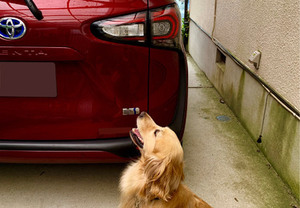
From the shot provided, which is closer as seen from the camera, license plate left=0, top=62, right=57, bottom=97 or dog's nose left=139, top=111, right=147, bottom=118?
license plate left=0, top=62, right=57, bottom=97

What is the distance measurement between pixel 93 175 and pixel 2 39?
1.42 m

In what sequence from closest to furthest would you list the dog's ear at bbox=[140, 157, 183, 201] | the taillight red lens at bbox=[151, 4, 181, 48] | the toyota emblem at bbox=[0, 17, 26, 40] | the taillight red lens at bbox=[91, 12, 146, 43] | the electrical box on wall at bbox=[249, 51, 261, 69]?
1. the dog's ear at bbox=[140, 157, 183, 201]
2. the toyota emblem at bbox=[0, 17, 26, 40]
3. the taillight red lens at bbox=[91, 12, 146, 43]
4. the taillight red lens at bbox=[151, 4, 181, 48]
5. the electrical box on wall at bbox=[249, 51, 261, 69]

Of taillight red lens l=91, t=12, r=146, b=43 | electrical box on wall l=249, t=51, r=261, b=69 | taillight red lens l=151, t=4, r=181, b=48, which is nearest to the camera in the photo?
taillight red lens l=91, t=12, r=146, b=43

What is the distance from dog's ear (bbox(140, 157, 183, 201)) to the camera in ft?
6.17

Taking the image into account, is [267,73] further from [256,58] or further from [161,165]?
[161,165]

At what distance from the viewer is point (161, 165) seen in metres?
1.89

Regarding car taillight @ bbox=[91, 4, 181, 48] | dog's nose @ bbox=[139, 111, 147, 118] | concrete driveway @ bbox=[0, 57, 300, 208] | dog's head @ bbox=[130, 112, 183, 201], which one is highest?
car taillight @ bbox=[91, 4, 181, 48]

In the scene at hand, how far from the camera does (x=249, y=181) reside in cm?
295

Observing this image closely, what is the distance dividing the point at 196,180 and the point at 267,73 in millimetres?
1207

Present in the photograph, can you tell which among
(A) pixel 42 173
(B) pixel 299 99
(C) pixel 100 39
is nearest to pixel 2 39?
(C) pixel 100 39

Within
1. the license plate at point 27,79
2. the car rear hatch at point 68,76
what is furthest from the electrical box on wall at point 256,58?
the license plate at point 27,79

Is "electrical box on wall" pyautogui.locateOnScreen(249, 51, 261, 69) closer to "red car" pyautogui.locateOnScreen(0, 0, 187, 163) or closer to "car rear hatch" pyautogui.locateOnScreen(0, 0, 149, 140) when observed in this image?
"red car" pyautogui.locateOnScreen(0, 0, 187, 163)

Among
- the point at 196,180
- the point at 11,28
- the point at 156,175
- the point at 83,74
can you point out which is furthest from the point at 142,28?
the point at 196,180

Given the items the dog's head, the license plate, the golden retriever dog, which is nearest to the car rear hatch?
the license plate
